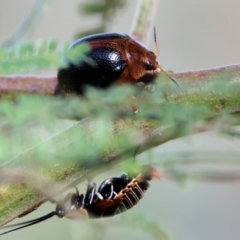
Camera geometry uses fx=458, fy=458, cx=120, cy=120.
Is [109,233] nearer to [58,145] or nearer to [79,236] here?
[79,236]

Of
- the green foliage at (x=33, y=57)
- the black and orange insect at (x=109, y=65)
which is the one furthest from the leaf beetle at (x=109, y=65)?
the green foliage at (x=33, y=57)

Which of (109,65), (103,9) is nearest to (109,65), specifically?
(109,65)

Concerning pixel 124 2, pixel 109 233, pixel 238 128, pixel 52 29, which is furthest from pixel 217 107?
pixel 52 29

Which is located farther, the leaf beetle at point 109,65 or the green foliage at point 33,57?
the leaf beetle at point 109,65

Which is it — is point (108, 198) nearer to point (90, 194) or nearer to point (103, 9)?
point (90, 194)

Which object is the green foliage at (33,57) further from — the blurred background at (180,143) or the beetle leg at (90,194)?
the beetle leg at (90,194)

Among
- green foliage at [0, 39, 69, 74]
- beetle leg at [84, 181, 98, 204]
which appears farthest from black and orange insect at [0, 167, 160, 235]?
green foliage at [0, 39, 69, 74]

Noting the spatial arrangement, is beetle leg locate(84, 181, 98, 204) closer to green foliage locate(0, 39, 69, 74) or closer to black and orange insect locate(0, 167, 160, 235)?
black and orange insect locate(0, 167, 160, 235)
